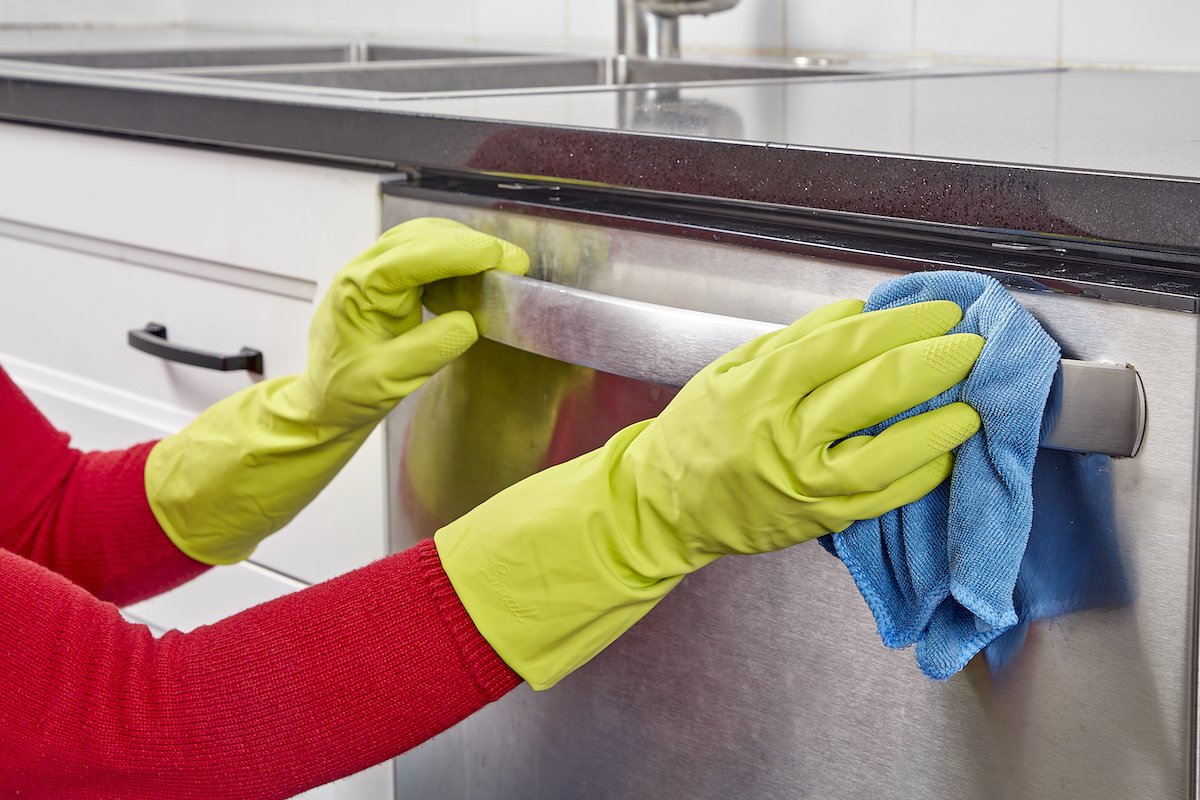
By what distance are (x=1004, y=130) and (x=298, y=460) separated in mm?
501

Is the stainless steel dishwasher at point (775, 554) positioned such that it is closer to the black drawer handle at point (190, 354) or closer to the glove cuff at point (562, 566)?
the glove cuff at point (562, 566)

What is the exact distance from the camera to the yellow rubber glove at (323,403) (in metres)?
0.63

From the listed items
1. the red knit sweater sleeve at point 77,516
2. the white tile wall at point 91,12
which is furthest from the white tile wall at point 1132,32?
the white tile wall at point 91,12

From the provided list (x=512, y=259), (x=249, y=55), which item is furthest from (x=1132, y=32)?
(x=249, y=55)

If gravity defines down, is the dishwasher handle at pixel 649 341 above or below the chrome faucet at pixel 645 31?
below

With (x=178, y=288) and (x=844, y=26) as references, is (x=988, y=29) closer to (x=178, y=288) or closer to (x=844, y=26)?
(x=844, y=26)

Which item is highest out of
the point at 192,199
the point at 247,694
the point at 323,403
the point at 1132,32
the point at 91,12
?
the point at 91,12

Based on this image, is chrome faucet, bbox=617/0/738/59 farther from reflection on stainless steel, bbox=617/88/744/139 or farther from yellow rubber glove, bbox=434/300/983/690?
yellow rubber glove, bbox=434/300/983/690

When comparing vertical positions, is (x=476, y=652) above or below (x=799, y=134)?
below

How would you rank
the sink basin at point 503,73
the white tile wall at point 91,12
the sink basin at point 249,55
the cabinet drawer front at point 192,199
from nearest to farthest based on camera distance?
Result: the cabinet drawer front at point 192,199 < the sink basin at point 503,73 < the sink basin at point 249,55 < the white tile wall at point 91,12

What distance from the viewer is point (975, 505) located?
1.41ft

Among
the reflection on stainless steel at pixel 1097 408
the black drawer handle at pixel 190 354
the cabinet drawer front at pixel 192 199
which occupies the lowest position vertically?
the black drawer handle at pixel 190 354

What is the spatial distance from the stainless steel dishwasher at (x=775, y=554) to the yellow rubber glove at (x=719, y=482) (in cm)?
5

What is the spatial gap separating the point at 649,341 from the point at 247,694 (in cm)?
27
